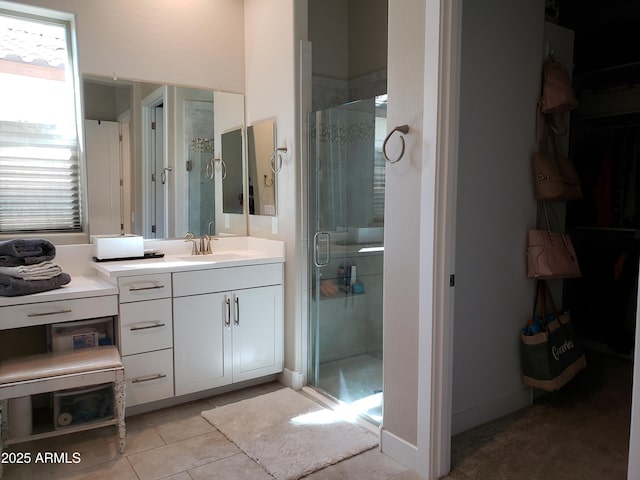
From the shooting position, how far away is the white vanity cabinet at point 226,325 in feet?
8.79

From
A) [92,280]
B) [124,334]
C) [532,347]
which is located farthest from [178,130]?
[532,347]

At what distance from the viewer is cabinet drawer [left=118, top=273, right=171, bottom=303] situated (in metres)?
2.48

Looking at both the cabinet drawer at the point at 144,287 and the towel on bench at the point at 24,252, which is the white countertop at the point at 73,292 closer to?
the cabinet drawer at the point at 144,287

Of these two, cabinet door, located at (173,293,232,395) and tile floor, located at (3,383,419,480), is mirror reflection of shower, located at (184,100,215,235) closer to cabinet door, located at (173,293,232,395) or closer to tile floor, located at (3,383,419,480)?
cabinet door, located at (173,293,232,395)

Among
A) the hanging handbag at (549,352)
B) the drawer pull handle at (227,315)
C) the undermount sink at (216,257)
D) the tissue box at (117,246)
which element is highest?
the tissue box at (117,246)

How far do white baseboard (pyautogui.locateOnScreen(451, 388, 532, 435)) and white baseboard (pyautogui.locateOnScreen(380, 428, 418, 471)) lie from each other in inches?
15.2

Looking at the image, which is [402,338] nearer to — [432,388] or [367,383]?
[432,388]

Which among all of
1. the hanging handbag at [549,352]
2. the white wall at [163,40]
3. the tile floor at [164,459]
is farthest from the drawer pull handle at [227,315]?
the hanging handbag at [549,352]

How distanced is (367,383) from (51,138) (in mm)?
2305

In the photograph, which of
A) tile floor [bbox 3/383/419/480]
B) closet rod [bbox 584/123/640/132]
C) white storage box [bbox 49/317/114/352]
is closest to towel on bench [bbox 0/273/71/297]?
white storage box [bbox 49/317/114/352]

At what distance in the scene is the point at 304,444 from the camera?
2324 mm

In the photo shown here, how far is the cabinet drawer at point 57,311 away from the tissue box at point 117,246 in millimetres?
418

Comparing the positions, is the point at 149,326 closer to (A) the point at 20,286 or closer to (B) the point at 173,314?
(B) the point at 173,314

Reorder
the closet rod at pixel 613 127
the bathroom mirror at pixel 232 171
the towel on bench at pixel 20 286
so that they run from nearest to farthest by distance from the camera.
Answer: the towel on bench at pixel 20 286 → the bathroom mirror at pixel 232 171 → the closet rod at pixel 613 127
